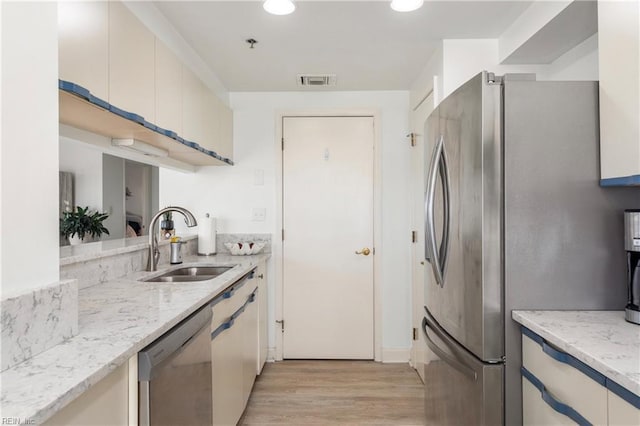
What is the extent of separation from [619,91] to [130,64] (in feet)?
6.01

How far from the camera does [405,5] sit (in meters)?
1.81

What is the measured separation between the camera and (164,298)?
4.71ft

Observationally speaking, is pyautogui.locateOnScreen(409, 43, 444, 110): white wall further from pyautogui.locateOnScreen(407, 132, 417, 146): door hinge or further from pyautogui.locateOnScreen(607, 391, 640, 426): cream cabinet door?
pyautogui.locateOnScreen(607, 391, 640, 426): cream cabinet door

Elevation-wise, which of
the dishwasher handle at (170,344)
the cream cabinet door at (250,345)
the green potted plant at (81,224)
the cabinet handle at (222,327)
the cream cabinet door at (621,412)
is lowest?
the cream cabinet door at (250,345)

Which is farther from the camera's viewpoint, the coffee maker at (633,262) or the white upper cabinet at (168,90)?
the white upper cabinet at (168,90)

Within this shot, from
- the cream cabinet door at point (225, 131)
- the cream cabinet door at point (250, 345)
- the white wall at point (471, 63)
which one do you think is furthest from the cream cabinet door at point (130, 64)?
the white wall at point (471, 63)

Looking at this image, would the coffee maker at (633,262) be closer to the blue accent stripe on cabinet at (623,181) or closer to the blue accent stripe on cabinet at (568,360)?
the blue accent stripe on cabinet at (623,181)

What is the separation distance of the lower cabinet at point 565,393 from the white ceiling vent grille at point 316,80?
2.26 metres

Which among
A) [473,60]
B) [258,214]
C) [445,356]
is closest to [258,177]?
[258,214]

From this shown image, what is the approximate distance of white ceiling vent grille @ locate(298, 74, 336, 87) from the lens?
292cm

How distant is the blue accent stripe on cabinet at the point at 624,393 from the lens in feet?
2.83

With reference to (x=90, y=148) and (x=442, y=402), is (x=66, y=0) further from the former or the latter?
(x=442, y=402)

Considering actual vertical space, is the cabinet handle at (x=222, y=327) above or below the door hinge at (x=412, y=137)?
below

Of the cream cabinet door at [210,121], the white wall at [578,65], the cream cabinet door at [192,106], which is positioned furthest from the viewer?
the cream cabinet door at [210,121]
